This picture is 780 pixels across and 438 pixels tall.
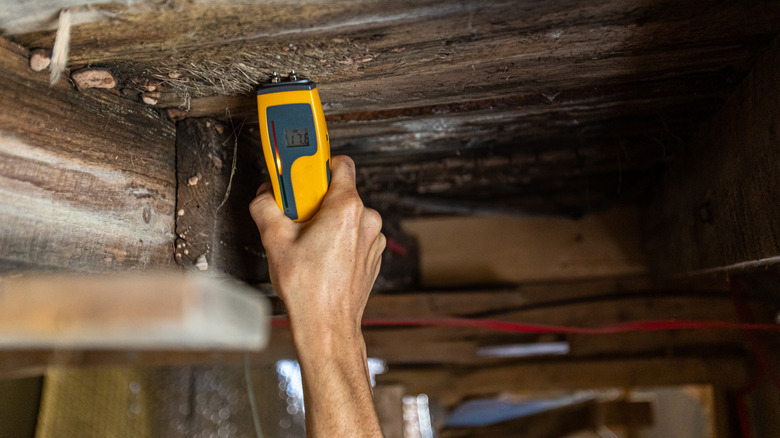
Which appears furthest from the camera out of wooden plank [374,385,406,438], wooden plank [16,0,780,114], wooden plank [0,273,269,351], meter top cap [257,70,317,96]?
wooden plank [374,385,406,438]

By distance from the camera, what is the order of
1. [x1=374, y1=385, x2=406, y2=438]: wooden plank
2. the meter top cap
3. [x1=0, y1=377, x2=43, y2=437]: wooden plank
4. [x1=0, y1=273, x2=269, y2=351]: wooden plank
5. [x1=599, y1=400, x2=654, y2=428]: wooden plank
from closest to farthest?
1. [x1=0, y1=273, x2=269, y2=351]: wooden plank
2. the meter top cap
3. [x1=0, y1=377, x2=43, y2=437]: wooden plank
4. [x1=374, y1=385, x2=406, y2=438]: wooden plank
5. [x1=599, y1=400, x2=654, y2=428]: wooden plank

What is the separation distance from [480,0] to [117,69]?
1.68 feet

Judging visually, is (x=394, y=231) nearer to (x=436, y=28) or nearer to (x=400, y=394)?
(x=400, y=394)

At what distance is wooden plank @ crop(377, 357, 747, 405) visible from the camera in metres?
1.62

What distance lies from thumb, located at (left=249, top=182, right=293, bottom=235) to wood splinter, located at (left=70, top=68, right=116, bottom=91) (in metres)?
0.28

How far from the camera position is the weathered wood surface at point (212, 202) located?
87 cm

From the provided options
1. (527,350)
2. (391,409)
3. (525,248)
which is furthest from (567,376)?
(391,409)

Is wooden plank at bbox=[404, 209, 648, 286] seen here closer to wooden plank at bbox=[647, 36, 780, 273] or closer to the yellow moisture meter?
wooden plank at bbox=[647, 36, 780, 273]

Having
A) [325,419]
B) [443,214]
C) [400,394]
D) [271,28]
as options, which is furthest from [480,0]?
[400,394]

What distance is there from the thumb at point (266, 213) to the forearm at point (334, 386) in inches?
6.8

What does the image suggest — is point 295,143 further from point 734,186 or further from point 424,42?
point 734,186

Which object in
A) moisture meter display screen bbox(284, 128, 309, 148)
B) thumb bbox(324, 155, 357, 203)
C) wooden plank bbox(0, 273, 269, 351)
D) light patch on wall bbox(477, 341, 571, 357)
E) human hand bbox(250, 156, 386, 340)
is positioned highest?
moisture meter display screen bbox(284, 128, 309, 148)

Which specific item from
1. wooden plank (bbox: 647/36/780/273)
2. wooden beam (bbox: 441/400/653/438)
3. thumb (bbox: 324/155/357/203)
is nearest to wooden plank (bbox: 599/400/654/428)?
wooden beam (bbox: 441/400/653/438)

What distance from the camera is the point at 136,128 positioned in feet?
2.67
